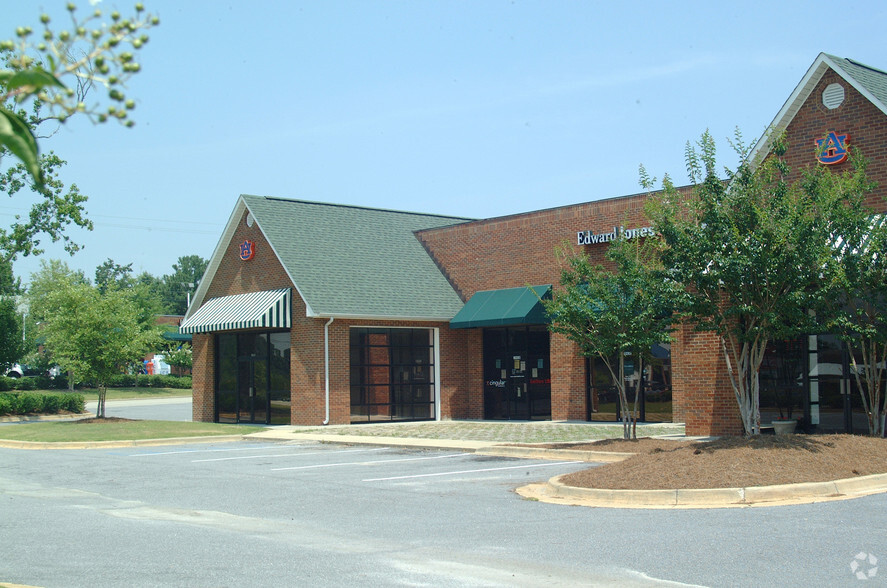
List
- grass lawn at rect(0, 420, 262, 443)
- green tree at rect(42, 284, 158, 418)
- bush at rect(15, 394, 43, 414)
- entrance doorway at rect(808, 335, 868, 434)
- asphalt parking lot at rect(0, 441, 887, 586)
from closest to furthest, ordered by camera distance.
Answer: asphalt parking lot at rect(0, 441, 887, 586)
entrance doorway at rect(808, 335, 868, 434)
grass lawn at rect(0, 420, 262, 443)
green tree at rect(42, 284, 158, 418)
bush at rect(15, 394, 43, 414)

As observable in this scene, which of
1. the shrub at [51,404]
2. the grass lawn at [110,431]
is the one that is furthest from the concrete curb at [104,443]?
the shrub at [51,404]

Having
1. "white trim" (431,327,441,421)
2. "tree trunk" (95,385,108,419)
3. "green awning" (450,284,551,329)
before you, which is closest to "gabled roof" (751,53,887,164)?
"green awning" (450,284,551,329)

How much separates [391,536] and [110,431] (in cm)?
1841

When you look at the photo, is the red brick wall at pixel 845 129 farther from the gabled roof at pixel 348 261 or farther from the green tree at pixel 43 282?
the green tree at pixel 43 282

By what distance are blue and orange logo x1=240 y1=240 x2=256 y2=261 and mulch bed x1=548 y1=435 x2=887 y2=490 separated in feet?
59.8

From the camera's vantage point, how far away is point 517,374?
2870cm

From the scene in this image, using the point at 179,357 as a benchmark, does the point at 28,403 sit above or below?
below

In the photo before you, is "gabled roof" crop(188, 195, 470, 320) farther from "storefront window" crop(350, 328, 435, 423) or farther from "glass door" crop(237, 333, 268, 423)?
"glass door" crop(237, 333, 268, 423)

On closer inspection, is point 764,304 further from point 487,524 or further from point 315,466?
point 315,466

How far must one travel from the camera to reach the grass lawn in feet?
78.9

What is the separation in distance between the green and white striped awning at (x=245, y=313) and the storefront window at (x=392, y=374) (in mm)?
2288

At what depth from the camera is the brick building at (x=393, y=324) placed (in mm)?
26562

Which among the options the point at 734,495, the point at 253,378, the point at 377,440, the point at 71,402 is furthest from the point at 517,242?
the point at 71,402

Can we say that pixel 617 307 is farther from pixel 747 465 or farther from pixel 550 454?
pixel 747 465
